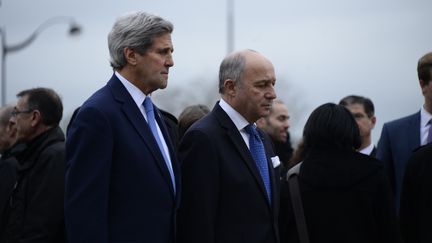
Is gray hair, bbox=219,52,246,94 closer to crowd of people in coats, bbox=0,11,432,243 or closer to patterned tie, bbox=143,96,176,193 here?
crowd of people in coats, bbox=0,11,432,243

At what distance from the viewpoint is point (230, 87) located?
5047 mm

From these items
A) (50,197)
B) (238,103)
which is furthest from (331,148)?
(50,197)

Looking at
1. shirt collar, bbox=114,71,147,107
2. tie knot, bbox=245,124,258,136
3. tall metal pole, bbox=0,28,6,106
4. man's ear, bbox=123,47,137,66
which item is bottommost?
tall metal pole, bbox=0,28,6,106

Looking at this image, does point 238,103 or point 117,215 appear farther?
point 238,103

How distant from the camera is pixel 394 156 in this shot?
6.96 meters

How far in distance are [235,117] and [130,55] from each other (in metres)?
0.89

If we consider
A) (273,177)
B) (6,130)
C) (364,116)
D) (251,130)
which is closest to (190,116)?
(251,130)

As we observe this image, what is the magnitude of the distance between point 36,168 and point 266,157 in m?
1.93

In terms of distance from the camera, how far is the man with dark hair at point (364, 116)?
8.41 meters

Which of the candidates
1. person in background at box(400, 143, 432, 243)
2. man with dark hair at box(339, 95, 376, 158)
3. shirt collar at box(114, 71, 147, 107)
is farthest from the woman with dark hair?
man with dark hair at box(339, 95, 376, 158)

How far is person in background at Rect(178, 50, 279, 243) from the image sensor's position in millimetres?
4617

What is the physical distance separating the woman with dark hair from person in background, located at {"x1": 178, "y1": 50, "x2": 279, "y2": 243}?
44 cm

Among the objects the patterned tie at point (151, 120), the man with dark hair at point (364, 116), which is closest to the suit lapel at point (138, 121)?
the patterned tie at point (151, 120)

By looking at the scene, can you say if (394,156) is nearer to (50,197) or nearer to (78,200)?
(50,197)
